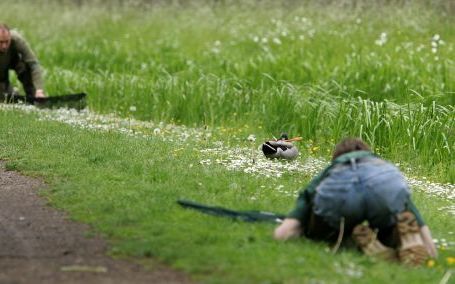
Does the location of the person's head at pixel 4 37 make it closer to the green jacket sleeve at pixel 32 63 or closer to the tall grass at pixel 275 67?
the green jacket sleeve at pixel 32 63

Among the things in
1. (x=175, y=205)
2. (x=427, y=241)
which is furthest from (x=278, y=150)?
(x=427, y=241)

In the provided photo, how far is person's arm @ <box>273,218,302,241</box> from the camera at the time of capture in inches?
271

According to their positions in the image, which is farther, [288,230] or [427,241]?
[288,230]

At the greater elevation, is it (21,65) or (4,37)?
(4,37)

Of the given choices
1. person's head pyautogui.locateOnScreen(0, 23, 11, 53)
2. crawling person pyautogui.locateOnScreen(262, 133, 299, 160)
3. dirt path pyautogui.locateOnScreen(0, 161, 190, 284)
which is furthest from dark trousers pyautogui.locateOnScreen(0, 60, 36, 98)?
dirt path pyautogui.locateOnScreen(0, 161, 190, 284)

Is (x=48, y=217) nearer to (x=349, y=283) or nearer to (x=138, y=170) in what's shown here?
(x=138, y=170)

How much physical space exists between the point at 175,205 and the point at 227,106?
6163 millimetres

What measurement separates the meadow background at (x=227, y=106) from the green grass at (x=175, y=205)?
0.02m

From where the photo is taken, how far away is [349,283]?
5906mm

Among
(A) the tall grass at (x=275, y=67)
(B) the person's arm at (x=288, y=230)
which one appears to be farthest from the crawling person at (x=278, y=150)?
(B) the person's arm at (x=288, y=230)

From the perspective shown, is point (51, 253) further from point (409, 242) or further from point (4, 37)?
point (4, 37)

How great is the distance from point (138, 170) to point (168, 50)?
1026 centimetres

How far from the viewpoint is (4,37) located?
48.3 feet

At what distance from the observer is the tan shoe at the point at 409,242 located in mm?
6582
